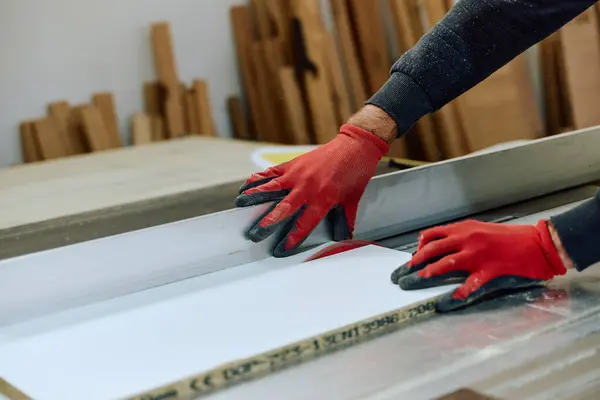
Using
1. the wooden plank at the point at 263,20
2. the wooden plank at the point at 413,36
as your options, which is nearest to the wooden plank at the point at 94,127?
the wooden plank at the point at 263,20


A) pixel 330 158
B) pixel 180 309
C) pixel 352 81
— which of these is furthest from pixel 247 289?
pixel 352 81

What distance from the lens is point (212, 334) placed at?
118 cm

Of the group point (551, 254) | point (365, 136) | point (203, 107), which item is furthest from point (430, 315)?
point (203, 107)

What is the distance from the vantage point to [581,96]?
11.4 feet

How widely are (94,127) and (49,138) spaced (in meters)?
0.21

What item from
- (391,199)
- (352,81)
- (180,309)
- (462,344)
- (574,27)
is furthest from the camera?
(352,81)

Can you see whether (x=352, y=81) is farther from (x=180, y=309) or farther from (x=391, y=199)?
(x=180, y=309)

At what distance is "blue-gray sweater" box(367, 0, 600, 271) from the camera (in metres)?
1.49

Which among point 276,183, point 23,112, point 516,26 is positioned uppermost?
point 23,112

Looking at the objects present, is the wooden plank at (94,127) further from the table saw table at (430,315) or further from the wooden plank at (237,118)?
the table saw table at (430,315)

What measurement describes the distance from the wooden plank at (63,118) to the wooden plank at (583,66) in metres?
2.31

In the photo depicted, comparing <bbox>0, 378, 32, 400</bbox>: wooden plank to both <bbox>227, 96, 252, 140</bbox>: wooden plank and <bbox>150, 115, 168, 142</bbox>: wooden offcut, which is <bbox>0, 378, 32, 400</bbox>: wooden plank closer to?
<bbox>150, 115, 168, 142</bbox>: wooden offcut

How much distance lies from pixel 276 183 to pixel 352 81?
222cm

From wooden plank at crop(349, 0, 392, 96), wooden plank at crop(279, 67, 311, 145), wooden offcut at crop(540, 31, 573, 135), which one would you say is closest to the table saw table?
wooden offcut at crop(540, 31, 573, 135)
